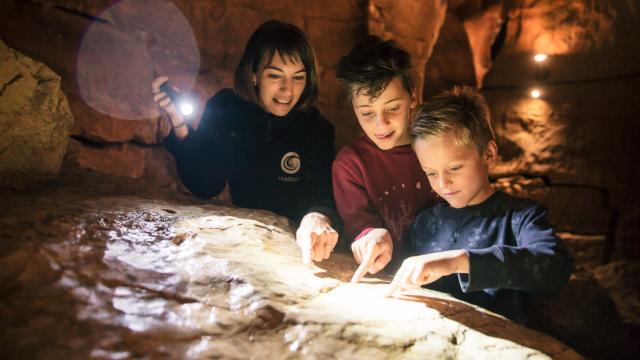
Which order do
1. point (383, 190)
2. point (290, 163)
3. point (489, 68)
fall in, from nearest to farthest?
point (383, 190), point (290, 163), point (489, 68)

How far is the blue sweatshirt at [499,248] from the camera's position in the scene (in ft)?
5.71

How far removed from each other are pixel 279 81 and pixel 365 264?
1.60m

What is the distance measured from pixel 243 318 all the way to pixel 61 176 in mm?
2051

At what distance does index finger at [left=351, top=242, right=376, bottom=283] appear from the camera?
1981 mm

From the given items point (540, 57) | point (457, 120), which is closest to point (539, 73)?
point (540, 57)

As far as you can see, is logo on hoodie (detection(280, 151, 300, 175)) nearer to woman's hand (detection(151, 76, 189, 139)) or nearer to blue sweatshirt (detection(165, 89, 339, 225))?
blue sweatshirt (detection(165, 89, 339, 225))

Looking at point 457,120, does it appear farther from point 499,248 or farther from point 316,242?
point 316,242

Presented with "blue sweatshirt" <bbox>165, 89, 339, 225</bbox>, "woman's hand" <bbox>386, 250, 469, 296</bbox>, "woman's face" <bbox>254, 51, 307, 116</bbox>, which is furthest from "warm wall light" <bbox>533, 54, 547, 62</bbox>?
"woman's hand" <bbox>386, 250, 469, 296</bbox>

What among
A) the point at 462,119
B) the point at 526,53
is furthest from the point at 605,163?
the point at 462,119

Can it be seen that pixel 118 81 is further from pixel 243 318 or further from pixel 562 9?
pixel 562 9

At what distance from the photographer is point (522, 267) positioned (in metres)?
1.75

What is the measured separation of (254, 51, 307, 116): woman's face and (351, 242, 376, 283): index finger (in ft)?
4.80

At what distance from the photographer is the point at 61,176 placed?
2.69 m

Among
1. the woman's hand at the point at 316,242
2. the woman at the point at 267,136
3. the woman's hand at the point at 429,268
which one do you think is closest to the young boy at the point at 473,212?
the woman's hand at the point at 429,268
